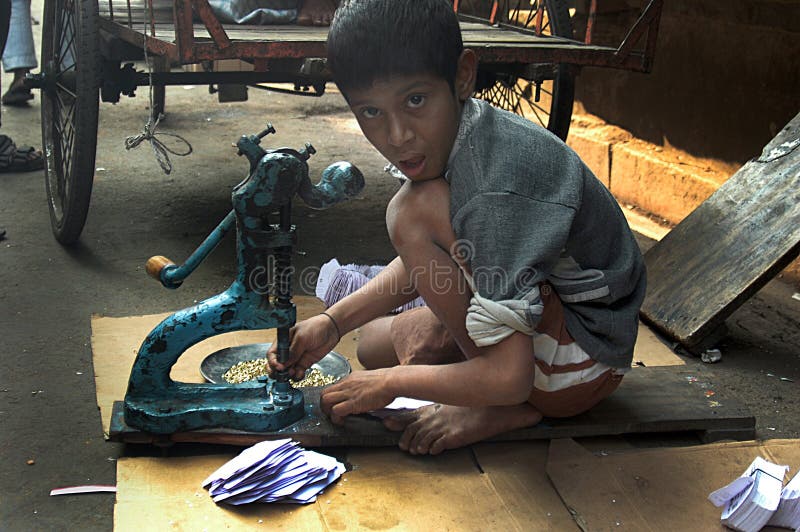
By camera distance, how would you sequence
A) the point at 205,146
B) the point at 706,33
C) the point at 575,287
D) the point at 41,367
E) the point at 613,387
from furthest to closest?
1. the point at 205,146
2. the point at 706,33
3. the point at 41,367
4. the point at 613,387
5. the point at 575,287

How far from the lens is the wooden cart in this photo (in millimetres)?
2668

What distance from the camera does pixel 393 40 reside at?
1660 mm

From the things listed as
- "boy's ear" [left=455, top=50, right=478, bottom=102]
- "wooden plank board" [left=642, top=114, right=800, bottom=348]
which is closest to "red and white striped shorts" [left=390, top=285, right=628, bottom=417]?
"boy's ear" [left=455, top=50, right=478, bottom=102]

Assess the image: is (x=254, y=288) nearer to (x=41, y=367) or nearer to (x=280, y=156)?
(x=280, y=156)

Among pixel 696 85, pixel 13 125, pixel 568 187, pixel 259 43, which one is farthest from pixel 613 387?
pixel 13 125

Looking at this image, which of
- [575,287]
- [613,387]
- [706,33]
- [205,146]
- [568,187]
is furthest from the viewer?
[205,146]

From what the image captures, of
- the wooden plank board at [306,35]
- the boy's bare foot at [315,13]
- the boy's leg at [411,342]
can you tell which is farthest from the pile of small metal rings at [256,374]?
the boy's bare foot at [315,13]

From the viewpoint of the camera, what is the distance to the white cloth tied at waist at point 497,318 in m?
1.69

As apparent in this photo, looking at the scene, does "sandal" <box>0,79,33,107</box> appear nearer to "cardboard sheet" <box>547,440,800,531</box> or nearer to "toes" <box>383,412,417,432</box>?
"toes" <box>383,412,417,432</box>

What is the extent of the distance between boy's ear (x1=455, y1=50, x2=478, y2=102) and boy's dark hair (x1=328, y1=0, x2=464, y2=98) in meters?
0.04

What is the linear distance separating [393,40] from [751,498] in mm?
1164

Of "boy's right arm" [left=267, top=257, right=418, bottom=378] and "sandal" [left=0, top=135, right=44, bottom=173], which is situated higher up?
"boy's right arm" [left=267, top=257, right=418, bottom=378]

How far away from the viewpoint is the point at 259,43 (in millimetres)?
2648

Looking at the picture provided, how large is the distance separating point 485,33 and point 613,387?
6.37 feet
